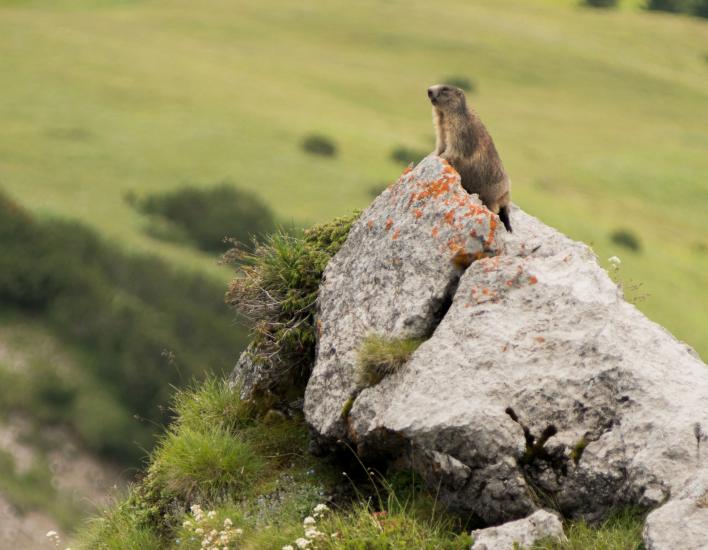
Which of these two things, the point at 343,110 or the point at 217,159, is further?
the point at 343,110

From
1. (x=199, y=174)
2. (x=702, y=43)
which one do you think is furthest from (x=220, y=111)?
(x=702, y=43)

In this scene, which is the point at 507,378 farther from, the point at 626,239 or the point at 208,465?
the point at 626,239

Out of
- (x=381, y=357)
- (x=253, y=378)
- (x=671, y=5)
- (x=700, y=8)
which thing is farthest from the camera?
(x=671, y=5)

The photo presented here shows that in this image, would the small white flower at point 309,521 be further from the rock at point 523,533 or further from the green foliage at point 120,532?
the green foliage at point 120,532

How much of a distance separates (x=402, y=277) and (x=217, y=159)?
40810 millimetres

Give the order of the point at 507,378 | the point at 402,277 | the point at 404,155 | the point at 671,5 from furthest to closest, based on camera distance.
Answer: the point at 671,5 → the point at 404,155 → the point at 402,277 → the point at 507,378

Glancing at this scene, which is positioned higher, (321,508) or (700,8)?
(700,8)

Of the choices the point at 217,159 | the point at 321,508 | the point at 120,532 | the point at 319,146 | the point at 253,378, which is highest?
the point at 321,508

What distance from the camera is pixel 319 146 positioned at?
51.4m

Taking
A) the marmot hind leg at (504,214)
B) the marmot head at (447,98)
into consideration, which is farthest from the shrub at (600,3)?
the marmot hind leg at (504,214)

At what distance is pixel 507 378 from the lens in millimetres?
9594

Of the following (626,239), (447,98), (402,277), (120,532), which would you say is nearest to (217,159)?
(626,239)

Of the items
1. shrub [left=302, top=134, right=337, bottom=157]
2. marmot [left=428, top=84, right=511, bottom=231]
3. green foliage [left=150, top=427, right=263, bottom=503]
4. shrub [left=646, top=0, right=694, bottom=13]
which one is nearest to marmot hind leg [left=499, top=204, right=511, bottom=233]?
marmot [left=428, top=84, right=511, bottom=231]

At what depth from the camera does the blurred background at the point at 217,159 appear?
125ft
